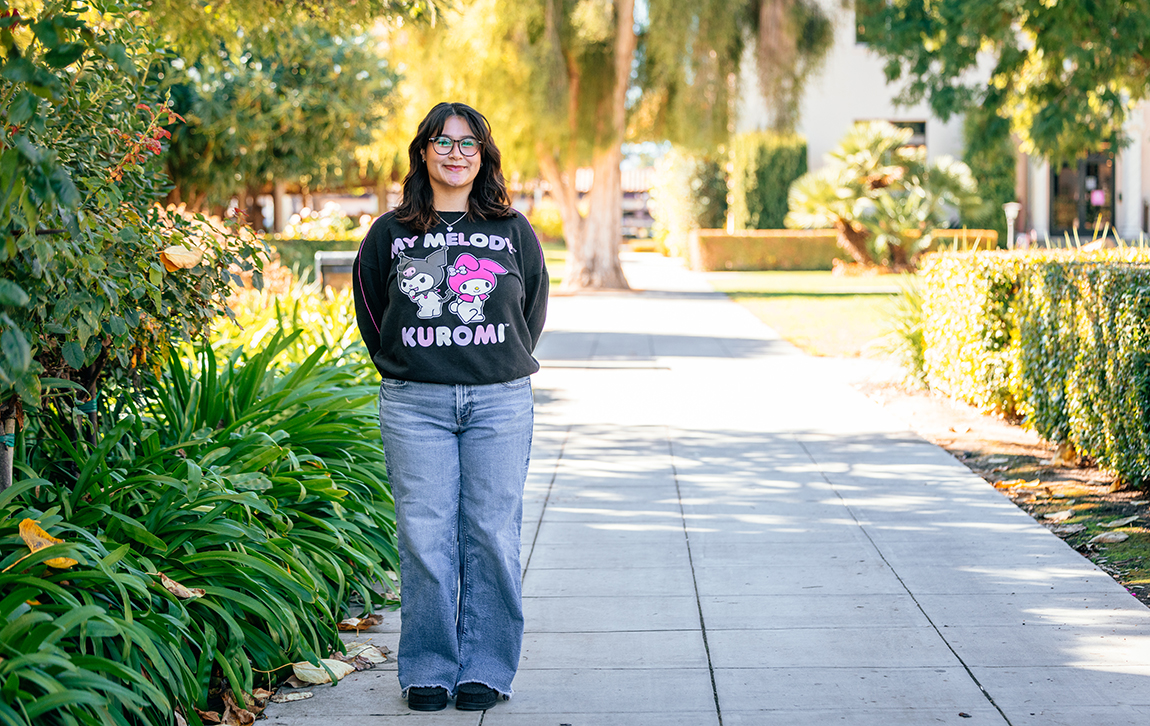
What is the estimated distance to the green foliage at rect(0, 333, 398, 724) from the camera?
3256mm

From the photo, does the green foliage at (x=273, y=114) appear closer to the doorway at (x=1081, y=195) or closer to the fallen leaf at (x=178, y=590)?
the fallen leaf at (x=178, y=590)

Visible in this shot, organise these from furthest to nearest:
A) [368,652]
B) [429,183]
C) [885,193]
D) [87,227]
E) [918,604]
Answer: [885,193], [918,604], [368,652], [429,183], [87,227]

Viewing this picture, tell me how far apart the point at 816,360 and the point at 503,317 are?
948cm

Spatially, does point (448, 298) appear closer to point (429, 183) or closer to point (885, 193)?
point (429, 183)

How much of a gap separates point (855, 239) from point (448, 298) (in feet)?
94.6

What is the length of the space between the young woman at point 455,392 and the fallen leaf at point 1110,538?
3.17 metres

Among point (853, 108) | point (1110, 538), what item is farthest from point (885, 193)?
point (1110, 538)

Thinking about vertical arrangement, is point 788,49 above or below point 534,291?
above

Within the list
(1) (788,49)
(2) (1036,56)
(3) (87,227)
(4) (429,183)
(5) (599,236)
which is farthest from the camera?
(5) (599,236)

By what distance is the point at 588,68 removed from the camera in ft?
75.8

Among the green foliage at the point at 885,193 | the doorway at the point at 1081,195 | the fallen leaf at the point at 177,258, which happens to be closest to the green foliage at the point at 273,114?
the fallen leaf at the point at 177,258

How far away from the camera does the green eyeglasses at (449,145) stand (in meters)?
3.62

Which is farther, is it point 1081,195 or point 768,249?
point 1081,195

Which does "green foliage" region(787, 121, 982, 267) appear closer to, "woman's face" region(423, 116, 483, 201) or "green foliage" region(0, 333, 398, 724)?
"green foliage" region(0, 333, 398, 724)
